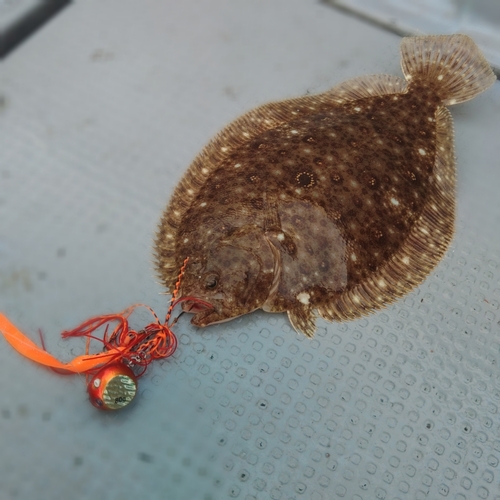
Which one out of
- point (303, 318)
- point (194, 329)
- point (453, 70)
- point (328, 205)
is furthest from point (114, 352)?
point (453, 70)

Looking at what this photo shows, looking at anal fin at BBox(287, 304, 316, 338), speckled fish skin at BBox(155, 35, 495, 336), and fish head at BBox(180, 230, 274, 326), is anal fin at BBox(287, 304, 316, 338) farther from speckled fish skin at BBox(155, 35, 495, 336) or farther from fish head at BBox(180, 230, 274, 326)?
fish head at BBox(180, 230, 274, 326)

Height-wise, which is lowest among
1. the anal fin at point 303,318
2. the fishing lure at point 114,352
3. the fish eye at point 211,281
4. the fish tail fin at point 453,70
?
the fishing lure at point 114,352

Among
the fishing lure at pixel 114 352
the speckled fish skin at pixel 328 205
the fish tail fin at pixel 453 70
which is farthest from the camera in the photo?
the fish tail fin at pixel 453 70

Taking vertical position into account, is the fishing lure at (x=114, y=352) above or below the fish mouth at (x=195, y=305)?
below

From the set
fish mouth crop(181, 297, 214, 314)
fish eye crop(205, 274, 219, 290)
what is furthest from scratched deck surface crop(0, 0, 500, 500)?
fish eye crop(205, 274, 219, 290)

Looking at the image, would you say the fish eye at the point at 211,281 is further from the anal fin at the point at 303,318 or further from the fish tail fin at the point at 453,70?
the fish tail fin at the point at 453,70

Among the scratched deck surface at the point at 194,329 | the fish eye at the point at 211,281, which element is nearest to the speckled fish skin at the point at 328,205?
the fish eye at the point at 211,281

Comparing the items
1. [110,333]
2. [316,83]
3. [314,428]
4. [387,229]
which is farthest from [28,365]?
[316,83]
